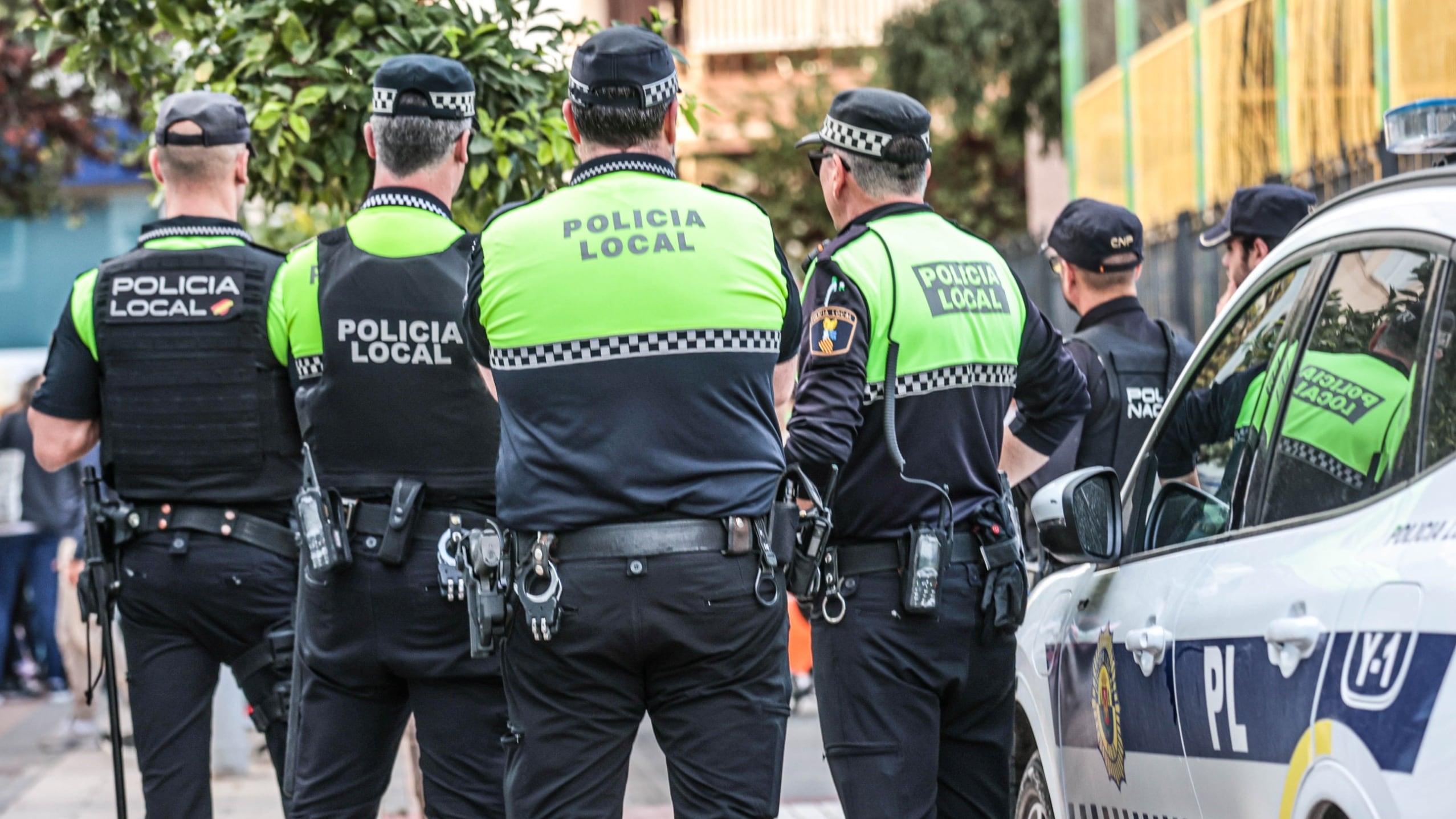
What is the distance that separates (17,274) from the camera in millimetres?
23297

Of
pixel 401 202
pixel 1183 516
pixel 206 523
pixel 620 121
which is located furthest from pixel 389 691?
pixel 1183 516

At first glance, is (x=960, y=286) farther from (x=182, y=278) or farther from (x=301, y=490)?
(x=182, y=278)

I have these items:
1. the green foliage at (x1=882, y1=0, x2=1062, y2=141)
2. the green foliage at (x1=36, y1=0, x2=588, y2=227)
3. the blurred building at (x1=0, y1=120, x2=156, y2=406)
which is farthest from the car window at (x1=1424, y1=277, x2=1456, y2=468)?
the green foliage at (x1=882, y1=0, x2=1062, y2=141)

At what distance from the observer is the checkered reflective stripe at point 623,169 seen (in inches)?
136

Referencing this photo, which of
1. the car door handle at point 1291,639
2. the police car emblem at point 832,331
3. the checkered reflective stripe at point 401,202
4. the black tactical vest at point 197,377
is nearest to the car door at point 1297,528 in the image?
the car door handle at point 1291,639

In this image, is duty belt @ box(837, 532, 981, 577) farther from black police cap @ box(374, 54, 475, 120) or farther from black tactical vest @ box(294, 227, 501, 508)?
black police cap @ box(374, 54, 475, 120)

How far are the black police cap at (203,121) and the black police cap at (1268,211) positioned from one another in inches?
113

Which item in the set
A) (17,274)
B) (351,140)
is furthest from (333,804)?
(17,274)

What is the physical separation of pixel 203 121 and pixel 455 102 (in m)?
0.90

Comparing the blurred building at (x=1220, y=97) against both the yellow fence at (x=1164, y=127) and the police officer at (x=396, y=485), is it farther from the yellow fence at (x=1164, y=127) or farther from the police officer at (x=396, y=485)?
the police officer at (x=396, y=485)

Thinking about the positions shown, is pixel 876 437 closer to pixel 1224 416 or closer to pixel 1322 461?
pixel 1224 416

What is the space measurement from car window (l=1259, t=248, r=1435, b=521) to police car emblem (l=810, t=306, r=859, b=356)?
970 mm

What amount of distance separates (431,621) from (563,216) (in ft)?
3.61

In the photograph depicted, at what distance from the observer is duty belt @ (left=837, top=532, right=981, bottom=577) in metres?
3.93
